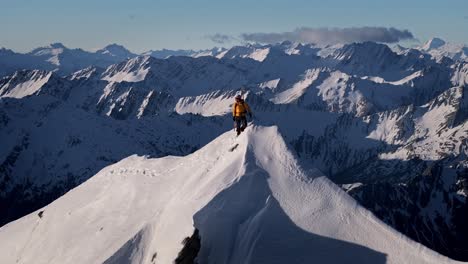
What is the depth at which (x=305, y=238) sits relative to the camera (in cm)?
3186

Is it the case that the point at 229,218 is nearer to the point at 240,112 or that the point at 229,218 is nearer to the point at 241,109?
Result: the point at 240,112

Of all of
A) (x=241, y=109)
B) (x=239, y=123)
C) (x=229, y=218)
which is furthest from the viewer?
(x=241, y=109)

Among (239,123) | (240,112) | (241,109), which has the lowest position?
(239,123)

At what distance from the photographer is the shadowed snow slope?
→ 102ft

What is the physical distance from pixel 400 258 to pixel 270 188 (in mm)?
8852

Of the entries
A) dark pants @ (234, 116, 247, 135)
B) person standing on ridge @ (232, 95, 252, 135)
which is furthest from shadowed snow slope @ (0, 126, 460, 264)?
person standing on ridge @ (232, 95, 252, 135)

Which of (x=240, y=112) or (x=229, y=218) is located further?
(x=240, y=112)

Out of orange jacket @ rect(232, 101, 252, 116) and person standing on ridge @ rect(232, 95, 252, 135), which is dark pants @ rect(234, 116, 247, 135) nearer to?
person standing on ridge @ rect(232, 95, 252, 135)

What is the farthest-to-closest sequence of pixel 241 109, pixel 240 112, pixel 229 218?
1. pixel 241 109
2. pixel 240 112
3. pixel 229 218

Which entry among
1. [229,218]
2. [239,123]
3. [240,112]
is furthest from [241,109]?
[229,218]

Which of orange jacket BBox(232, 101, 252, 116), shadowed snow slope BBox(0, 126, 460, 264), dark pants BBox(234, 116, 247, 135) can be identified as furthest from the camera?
orange jacket BBox(232, 101, 252, 116)

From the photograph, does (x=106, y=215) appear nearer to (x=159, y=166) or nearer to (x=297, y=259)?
(x=159, y=166)

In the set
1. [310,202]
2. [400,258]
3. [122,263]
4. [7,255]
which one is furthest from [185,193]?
[7,255]

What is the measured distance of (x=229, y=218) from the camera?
32594mm
